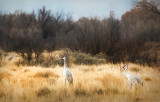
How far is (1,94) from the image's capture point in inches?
137

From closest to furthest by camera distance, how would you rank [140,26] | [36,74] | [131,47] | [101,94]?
[101,94]
[36,74]
[131,47]
[140,26]

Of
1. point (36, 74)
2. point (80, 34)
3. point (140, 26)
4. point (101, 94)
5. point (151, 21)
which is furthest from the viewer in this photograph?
point (140, 26)

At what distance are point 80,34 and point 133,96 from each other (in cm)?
829

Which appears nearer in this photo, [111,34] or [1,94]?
[1,94]

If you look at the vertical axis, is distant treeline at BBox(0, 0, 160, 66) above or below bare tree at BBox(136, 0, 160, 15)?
below

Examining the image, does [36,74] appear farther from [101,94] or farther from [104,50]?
[104,50]

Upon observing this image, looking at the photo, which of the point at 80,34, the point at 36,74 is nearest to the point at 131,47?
the point at 80,34

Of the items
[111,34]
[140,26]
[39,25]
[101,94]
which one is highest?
[39,25]

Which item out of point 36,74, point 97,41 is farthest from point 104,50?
point 36,74

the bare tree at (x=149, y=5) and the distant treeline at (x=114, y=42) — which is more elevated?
the bare tree at (x=149, y=5)

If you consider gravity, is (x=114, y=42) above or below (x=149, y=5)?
below

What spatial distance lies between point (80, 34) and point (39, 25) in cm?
1251

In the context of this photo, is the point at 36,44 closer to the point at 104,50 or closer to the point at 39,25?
the point at 104,50

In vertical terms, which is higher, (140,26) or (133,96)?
(140,26)
